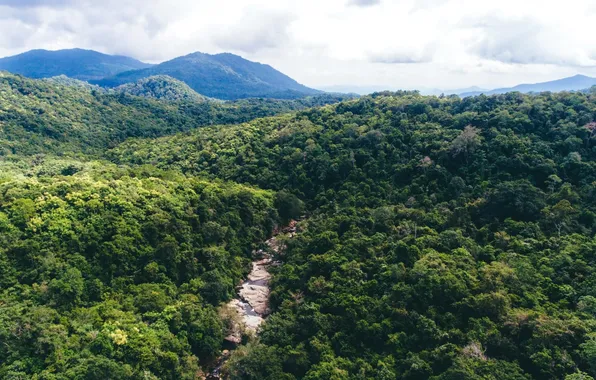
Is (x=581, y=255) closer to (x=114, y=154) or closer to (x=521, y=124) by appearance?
(x=521, y=124)

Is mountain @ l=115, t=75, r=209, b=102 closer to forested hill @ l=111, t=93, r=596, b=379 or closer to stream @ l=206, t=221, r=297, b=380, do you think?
forested hill @ l=111, t=93, r=596, b=379

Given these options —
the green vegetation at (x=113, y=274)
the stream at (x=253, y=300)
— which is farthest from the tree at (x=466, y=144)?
the green vegetation at (x=113, y=274)

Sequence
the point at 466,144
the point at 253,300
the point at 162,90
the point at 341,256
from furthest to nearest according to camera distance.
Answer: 1. the point at 162,90
2. the point at 466,144
3. the point at 253,300
4. the point at 341,256

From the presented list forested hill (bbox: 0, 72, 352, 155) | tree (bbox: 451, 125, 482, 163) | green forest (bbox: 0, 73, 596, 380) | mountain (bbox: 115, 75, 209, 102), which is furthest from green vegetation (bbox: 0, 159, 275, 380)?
mountain (bbox: 115, 75, 209, 102)

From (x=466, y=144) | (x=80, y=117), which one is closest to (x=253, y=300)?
(x=466, y=144)

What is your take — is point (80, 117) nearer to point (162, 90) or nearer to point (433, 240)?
point (433, 240)
